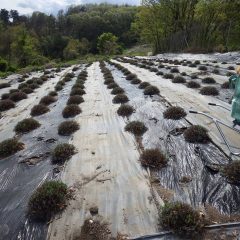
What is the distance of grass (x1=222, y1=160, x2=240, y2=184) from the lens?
385cm

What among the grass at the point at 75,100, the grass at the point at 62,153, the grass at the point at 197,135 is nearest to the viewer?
the grass at the point at 62,153

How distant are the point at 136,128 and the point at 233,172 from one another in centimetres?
228

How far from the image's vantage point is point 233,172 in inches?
154

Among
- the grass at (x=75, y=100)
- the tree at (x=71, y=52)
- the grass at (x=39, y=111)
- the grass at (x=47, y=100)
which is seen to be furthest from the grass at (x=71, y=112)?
the tree at (x=71, y=52)

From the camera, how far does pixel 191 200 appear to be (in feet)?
11.8

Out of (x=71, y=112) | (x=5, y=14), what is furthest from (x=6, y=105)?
(x=5, y=14)

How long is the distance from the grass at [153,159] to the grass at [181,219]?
118cm

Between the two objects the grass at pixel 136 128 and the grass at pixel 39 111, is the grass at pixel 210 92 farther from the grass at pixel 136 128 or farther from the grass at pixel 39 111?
the grass at pixel 39 111

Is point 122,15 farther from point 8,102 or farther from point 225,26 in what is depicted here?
point 8,102

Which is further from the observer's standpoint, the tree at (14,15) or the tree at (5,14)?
the tree at (14,15)

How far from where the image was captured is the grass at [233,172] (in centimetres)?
385

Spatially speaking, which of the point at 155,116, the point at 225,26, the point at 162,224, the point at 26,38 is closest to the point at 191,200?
the point at 162,224

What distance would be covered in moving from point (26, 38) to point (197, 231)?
50758 mm

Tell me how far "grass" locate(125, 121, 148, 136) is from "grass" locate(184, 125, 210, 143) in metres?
0.85
